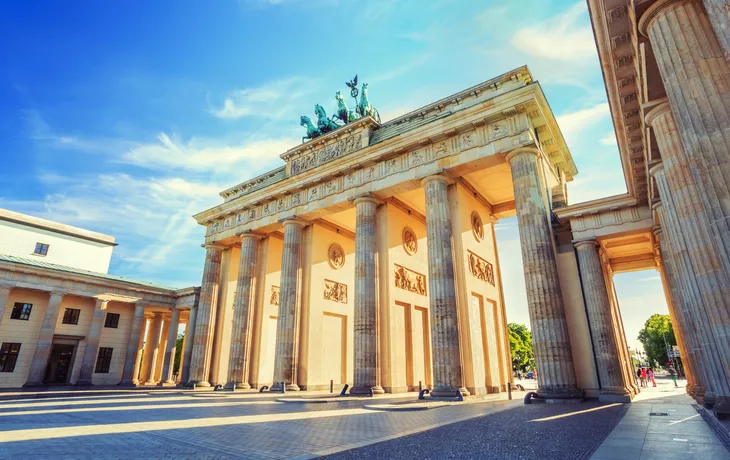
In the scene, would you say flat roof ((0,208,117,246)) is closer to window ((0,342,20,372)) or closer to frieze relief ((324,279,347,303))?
window ((0,342,20,372))

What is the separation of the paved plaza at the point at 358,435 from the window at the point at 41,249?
1264 inches

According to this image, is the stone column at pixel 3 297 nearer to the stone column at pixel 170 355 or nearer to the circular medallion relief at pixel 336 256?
the stone column at pixel 170 355

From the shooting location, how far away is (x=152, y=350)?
124 ft

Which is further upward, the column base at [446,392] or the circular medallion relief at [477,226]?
the circular medallion relief at [477,226]

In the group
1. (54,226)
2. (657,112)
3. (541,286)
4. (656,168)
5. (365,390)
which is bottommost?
(365,390)

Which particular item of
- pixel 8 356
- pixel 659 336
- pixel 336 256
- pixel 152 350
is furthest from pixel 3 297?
pixel 659 336

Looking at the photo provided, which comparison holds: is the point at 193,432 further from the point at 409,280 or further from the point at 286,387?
the point at 409,280

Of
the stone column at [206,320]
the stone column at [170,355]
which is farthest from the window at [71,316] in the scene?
the stone column at [206,320]

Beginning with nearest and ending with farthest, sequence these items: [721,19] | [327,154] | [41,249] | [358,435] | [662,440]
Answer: [721,19]
[662,440]
[358,435]
[327,154]
[41,249]

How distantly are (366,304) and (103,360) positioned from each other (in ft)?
91.5

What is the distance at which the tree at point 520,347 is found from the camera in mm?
67688

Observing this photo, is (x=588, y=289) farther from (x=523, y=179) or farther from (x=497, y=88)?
(x=497, y=88)

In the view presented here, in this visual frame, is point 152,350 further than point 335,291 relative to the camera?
Yes

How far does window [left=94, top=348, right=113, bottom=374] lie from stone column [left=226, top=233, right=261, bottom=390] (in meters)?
16.2
